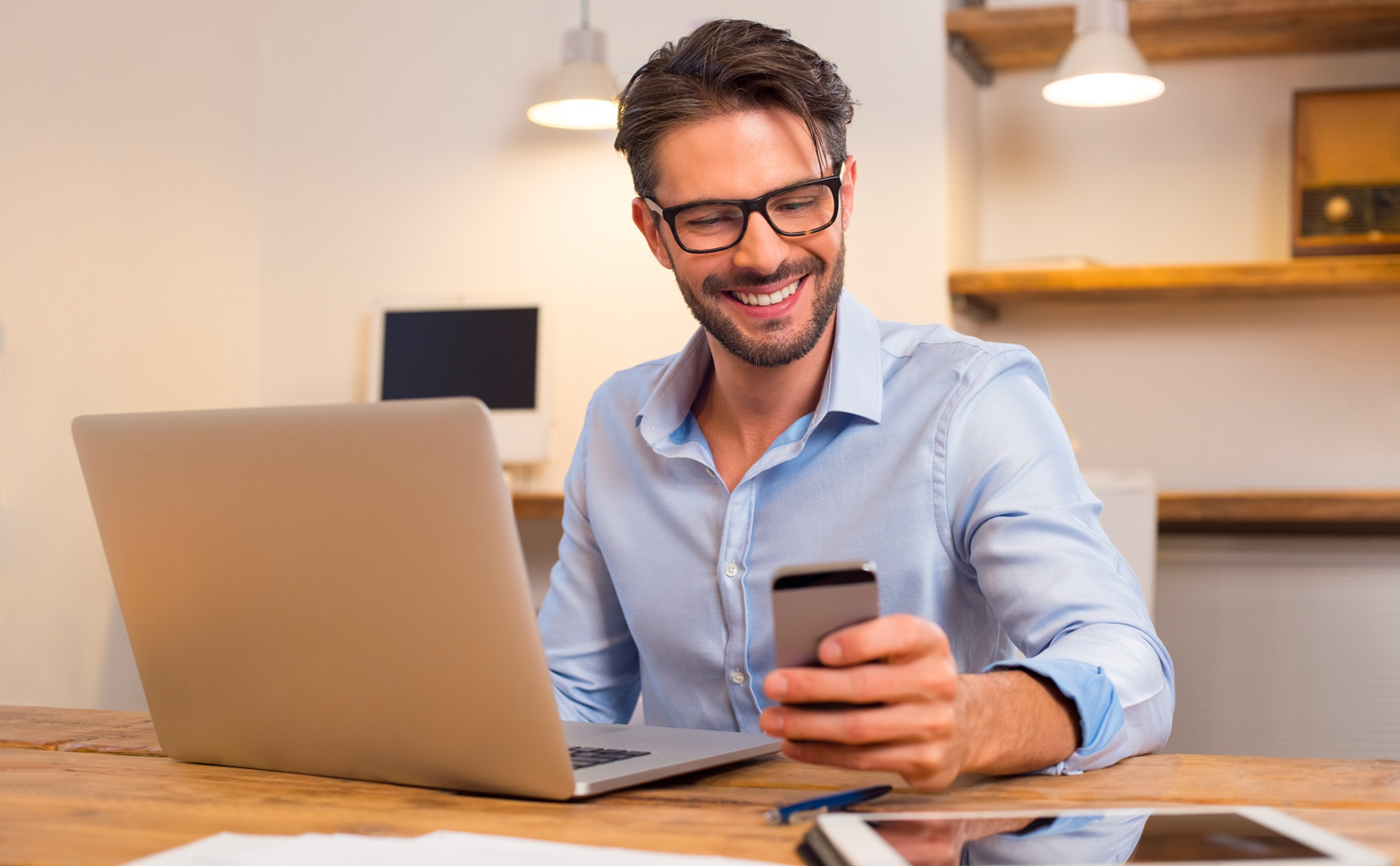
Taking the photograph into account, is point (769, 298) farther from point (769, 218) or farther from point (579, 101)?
point (579, 101)

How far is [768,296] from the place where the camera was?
1256mm

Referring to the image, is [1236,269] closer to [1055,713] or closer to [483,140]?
[483,140]

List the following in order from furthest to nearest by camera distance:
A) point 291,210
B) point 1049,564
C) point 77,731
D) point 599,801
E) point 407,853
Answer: point 291,210
point 77,731
point 1049,564
point 599,801
point 407,853

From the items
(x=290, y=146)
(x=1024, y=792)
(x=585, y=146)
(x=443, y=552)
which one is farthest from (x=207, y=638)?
(x=290, y=146)

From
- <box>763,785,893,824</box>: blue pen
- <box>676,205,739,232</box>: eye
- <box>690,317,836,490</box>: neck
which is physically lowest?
<box>763,785,893,824</box>: blue pen

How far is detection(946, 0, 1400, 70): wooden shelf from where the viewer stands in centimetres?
263

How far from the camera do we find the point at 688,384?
136cm

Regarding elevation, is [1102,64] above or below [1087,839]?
above

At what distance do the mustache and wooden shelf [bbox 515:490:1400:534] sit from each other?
1.43m

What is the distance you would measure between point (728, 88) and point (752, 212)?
0.14 metres

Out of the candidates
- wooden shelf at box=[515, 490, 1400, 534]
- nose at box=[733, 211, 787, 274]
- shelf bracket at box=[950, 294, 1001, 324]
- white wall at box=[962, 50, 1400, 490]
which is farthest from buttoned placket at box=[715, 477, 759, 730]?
white wall at box=[962, 50, 1400, 490]

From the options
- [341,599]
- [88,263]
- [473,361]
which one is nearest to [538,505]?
[473,361]

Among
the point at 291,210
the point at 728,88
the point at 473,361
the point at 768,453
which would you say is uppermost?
the point at 291,210

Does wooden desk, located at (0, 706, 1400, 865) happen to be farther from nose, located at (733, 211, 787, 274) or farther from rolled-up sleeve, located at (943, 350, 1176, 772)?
nose, located at (733, 211, 787, 274)
